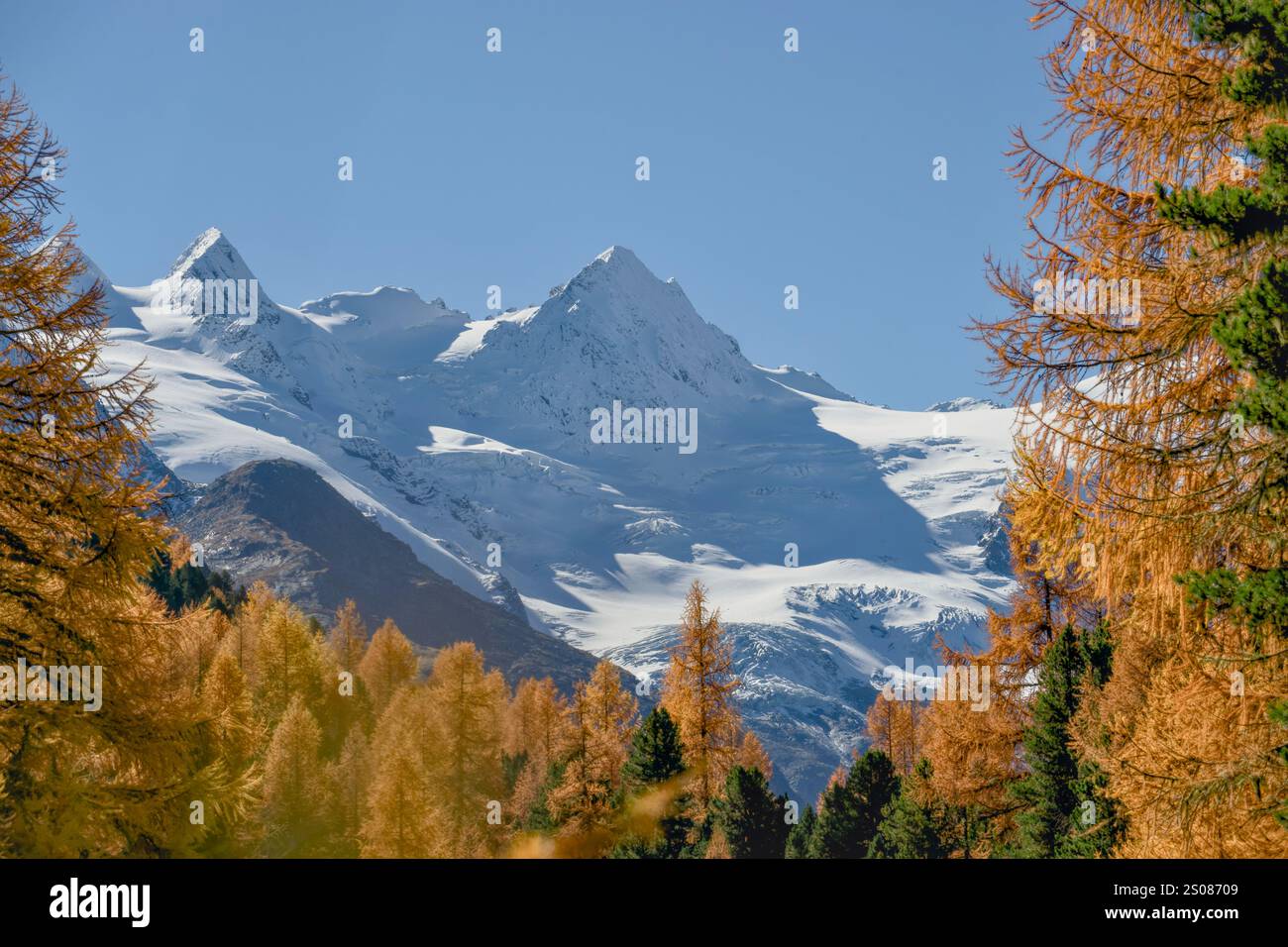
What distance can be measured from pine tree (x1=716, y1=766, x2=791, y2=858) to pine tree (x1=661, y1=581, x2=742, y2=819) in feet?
11.4

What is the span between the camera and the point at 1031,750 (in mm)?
26531

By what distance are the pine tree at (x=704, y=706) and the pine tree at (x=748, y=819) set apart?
11.4 ft

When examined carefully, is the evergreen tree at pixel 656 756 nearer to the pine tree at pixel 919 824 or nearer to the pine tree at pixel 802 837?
the pine tree at pixel 919 824

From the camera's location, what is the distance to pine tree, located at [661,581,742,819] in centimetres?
3438

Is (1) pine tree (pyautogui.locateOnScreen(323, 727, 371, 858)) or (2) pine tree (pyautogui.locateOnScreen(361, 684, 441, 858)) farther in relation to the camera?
(1) pine tree (pyautogui.locateOnScreen(323, 727, 371, 858))

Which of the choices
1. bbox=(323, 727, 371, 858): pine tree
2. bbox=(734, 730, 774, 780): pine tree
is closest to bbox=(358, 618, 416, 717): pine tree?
bbox=(323, 727, 371, 858): pine tree

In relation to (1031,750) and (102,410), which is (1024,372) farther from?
(1031,750)

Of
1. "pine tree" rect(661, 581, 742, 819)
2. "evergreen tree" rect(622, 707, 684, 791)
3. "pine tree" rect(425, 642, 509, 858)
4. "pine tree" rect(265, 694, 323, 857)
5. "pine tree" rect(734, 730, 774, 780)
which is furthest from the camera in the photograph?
"pine tree" rect(734, 730, 774, 780)

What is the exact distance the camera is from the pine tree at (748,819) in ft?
126

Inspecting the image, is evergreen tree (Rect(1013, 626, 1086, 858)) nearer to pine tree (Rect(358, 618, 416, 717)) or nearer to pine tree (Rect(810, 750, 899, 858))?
pine tree (Rect(810, 750, 899, 858))

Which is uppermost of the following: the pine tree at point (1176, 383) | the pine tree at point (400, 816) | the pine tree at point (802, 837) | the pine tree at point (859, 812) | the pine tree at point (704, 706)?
the pine tree at point (1176, 383)

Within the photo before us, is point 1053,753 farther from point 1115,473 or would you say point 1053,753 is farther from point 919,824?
point 1115,473

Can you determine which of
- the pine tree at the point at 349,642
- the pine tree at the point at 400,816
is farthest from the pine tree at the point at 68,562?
the pine tree at the point at 349,642
